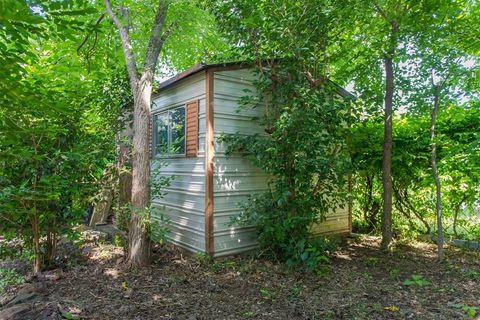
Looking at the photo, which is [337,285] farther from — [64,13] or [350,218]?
[64,13]

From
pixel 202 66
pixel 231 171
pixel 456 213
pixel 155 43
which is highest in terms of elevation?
pixel 155 43

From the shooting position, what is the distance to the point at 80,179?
4.79 metres

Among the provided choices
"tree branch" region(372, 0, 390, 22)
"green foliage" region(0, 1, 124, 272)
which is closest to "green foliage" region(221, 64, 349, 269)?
"tree branch" region(372, 0, 390, 22)

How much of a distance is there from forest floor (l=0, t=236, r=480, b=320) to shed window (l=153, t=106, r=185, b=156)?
1902 mm

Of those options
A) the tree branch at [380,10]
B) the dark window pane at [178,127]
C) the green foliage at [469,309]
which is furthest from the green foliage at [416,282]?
the dark window pane at [178,127]

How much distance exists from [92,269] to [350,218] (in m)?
5.31

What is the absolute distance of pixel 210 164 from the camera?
200 inches

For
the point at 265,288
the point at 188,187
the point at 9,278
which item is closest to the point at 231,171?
the point at 188,187

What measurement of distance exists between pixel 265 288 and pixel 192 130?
2.93 metres

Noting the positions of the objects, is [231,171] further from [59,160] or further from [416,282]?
[416,282]

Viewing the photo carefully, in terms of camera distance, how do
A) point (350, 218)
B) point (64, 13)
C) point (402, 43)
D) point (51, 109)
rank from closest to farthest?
point (64, 13) < point (51, 109) < point (402, 43) < point (350, 218)

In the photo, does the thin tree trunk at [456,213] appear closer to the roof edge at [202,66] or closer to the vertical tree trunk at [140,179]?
the roof edge at [202,66]

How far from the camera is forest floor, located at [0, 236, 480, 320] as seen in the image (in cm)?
337

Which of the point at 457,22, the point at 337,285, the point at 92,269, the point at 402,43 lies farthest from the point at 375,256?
the point at 92,269
